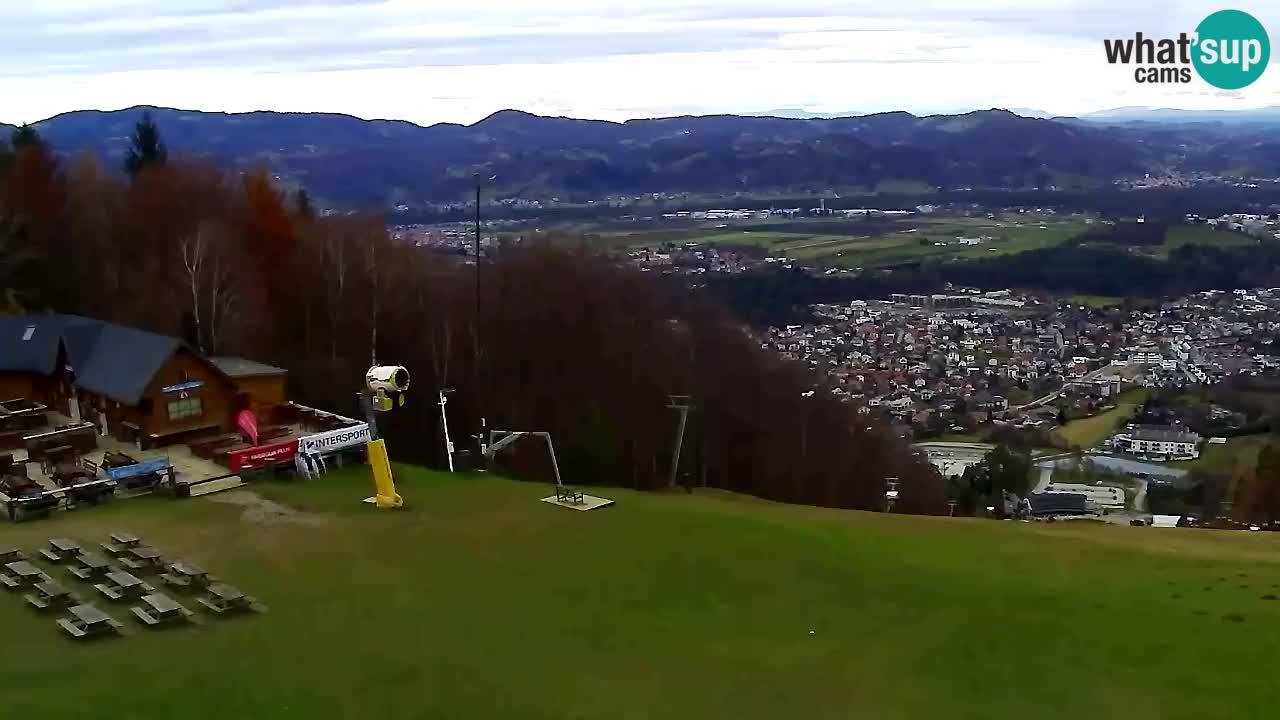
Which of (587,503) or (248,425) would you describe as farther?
(248,425)

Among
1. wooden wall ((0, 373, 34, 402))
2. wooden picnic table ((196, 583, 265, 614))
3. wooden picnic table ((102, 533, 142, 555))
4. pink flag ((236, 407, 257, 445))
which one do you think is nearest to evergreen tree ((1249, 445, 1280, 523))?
pink flag ((236, 407, 257, 445))

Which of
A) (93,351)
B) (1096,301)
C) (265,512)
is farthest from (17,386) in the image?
(1096,301)

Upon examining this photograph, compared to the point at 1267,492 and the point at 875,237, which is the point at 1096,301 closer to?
the point at 875,237

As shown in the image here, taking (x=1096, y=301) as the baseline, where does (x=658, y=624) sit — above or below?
above

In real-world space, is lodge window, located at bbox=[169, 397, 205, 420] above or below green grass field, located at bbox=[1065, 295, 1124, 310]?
above

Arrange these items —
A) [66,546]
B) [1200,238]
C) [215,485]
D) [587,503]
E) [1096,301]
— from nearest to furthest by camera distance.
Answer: [66,546] → [587,503] → [215,485] → [1096,301] → [1200,238]

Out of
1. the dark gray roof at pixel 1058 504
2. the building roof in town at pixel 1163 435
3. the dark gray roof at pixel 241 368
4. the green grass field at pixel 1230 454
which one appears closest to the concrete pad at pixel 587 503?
the dark gray roof at pixel 241 368

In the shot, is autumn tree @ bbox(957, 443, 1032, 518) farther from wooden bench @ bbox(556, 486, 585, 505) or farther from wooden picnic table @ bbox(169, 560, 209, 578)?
wooden picnic table @ bbox(169, 560, 209, 578)
